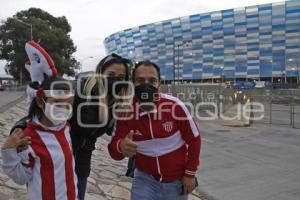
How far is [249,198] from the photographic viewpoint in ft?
21.3

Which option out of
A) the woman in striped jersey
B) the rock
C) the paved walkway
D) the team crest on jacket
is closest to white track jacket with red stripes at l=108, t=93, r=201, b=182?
the team crest on jacket

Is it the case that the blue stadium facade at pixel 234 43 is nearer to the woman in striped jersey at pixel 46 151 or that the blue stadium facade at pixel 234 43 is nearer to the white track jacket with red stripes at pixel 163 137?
the white track jacket with red stripes at pixel 163 137

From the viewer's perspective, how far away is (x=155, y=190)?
321 cm

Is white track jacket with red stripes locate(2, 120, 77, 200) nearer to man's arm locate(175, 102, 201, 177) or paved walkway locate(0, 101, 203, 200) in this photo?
man's arm locate(175, 102, 201, 177)

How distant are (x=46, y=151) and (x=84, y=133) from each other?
557mm

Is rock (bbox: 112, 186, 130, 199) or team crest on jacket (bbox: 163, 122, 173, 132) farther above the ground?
team crest on jacket (bbox: 163, 122, 173, 132)

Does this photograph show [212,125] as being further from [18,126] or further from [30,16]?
[30,16]

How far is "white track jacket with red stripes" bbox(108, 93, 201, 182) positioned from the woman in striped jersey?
2.13ft

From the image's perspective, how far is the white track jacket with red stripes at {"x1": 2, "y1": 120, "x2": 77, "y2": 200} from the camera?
2.45m

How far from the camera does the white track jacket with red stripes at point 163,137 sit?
3152 millimetres

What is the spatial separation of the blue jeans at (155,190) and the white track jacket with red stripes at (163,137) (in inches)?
1.6

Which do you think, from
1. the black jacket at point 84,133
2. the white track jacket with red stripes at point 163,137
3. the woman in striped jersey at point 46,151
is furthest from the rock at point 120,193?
the woman in striped jersey at point 46,151

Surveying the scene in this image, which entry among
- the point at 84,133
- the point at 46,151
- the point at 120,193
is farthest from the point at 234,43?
the point at 46,151

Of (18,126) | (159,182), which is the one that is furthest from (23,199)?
(18,126)
